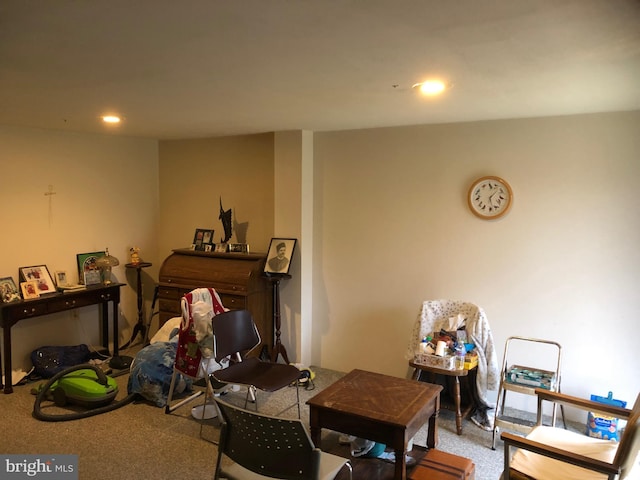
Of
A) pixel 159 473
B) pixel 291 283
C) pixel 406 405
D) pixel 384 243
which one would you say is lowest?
pixel 159 473

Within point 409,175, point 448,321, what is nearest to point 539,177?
point 409,175

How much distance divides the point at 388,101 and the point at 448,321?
1.75 metres

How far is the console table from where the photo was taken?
12.6 ft

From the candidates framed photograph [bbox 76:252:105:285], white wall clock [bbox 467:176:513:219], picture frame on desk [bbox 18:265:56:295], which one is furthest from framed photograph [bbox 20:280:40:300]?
white wall clock [bbox 467:176:513:219]

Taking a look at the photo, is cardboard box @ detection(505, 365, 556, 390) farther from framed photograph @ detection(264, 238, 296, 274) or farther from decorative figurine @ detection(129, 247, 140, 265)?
decorative figurine @ detection(129, 247, 140, 265)

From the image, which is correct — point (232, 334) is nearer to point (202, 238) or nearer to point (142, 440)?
point (142, 440)

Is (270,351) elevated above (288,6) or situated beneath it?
situated beneath

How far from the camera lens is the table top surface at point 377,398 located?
2440 mm

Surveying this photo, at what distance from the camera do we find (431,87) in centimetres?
263

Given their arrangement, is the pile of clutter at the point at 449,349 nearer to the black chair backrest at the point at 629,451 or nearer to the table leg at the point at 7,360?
the black chair backrest at the point at 629,451

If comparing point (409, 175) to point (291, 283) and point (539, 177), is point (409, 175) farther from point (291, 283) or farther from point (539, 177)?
point (291, 283)

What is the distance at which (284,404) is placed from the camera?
3818 mm

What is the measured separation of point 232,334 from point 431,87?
213cm

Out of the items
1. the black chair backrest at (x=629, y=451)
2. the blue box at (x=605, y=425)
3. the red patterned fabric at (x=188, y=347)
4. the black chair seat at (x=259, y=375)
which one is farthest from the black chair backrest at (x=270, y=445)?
the blue box at (x=605, y=425)
